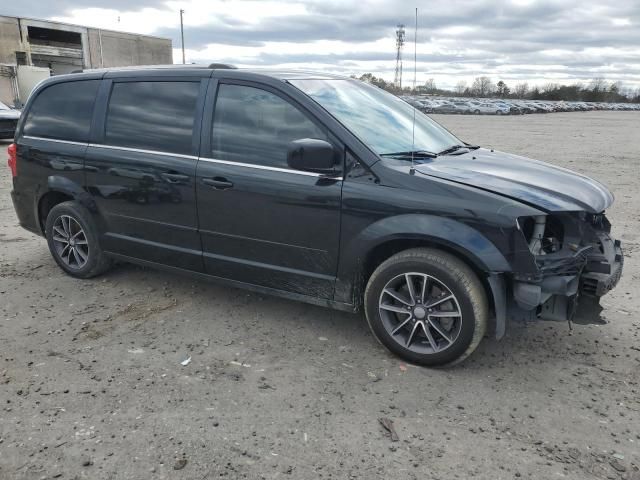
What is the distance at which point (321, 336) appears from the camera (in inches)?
156

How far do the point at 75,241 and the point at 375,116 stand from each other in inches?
116

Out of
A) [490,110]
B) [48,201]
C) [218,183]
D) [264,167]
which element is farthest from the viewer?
[490,110]

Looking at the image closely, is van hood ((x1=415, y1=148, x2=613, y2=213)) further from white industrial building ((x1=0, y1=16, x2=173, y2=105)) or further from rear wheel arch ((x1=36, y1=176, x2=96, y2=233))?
white industrial building ((x1=0, y1=16, x2=173, y2=105))

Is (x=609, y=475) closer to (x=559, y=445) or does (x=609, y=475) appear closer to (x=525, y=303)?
(x=559, y=445)

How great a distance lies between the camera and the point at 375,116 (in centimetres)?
404

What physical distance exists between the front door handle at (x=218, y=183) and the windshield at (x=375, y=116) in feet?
2.74

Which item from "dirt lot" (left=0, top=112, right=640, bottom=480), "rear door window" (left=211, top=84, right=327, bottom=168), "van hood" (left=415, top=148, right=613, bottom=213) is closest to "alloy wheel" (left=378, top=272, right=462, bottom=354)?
"dirt lot" (left=0, top=112, right=640, bottom=480)

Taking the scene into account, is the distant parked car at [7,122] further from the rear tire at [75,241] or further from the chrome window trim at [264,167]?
the chrome window trim at [264,167]

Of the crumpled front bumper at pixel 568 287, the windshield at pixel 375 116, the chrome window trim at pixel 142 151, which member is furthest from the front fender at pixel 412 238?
the chrome window trim at pixel 142 151

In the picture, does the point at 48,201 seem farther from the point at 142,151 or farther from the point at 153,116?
the point at 153,116

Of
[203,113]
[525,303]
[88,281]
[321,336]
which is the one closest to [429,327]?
[525,303]

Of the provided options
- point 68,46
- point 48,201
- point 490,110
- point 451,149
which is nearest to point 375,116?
point 451,149

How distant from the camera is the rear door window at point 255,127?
3709 mm

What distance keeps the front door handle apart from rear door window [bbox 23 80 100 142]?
4.68ft
